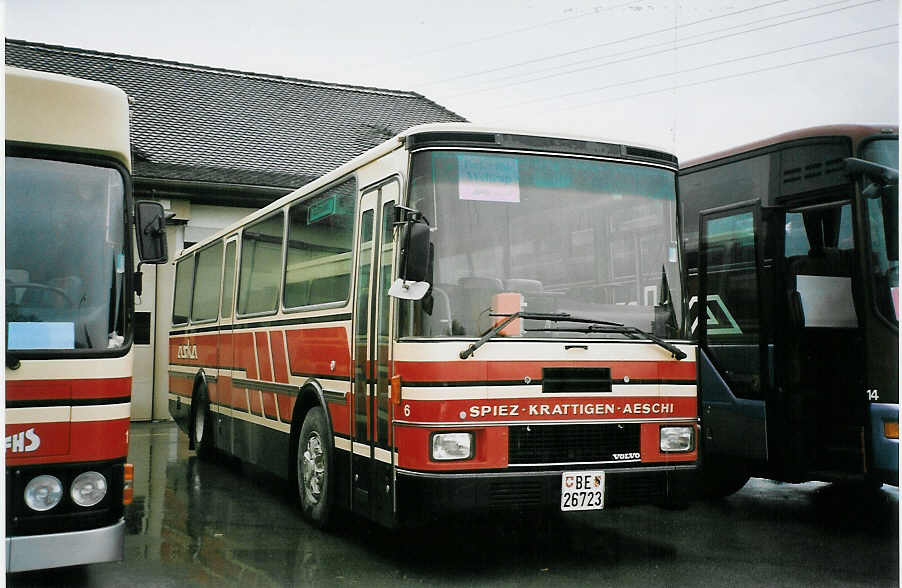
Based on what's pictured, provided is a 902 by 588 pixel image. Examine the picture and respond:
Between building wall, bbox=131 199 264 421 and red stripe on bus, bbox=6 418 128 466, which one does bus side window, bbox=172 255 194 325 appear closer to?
building wall, bbox=131 199 264 421

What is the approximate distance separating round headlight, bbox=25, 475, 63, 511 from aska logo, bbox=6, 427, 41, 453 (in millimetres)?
155

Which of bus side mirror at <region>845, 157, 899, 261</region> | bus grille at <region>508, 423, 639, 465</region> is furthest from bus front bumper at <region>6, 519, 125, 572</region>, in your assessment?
bus side mirror at <region>845, 157, 899, 261</region>

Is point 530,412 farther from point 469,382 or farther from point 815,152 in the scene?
point 815,152

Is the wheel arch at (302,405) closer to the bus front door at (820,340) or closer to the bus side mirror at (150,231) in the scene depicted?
the bus side mirror at (150,231)

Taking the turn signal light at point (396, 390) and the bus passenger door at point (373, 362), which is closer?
the turn signal light at point (396, 390)

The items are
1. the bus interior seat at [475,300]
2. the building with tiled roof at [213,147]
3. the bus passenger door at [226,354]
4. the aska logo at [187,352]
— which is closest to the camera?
the bus interior seat at [475,300]

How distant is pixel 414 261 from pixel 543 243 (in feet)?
3.03

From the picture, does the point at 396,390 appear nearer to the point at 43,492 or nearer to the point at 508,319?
the point at 508,319

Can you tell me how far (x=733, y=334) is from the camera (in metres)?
8.57

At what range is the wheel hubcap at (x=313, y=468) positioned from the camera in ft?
24.9

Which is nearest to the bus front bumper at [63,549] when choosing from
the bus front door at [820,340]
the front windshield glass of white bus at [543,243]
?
the front windshield glass of white bus at [543,243]

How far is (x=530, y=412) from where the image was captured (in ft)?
20.4

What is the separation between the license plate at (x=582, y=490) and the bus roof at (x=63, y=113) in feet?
10.6

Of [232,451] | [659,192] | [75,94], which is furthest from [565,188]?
[232,451]
